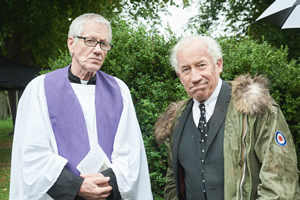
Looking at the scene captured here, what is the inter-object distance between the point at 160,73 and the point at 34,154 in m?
2.06

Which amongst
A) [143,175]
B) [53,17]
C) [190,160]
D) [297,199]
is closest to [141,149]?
[143,175]

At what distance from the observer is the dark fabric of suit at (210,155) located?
2432mm

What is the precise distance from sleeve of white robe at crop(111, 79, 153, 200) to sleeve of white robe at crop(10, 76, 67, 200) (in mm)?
427

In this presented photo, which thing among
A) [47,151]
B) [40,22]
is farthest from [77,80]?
[40,22]

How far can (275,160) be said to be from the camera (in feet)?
7.27

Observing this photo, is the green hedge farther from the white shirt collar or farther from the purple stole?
the white shirt collar

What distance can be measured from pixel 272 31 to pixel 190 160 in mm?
8815

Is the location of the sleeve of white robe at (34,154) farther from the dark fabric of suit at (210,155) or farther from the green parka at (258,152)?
the green parka at (258,152)

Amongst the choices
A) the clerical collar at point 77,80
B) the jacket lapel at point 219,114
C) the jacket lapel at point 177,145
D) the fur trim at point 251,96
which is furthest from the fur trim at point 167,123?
the clerical collar at point 77,80

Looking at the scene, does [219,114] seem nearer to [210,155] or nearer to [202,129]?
[202,129]

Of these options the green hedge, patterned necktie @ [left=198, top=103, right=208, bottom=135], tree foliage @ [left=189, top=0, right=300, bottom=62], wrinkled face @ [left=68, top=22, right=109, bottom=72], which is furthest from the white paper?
tree foliage @ [left=189, top=0, right=300, bottom=62]

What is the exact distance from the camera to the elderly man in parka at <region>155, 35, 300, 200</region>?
7.35ft

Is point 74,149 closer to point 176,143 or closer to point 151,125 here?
point 176,143

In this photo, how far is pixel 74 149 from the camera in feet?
8.71
